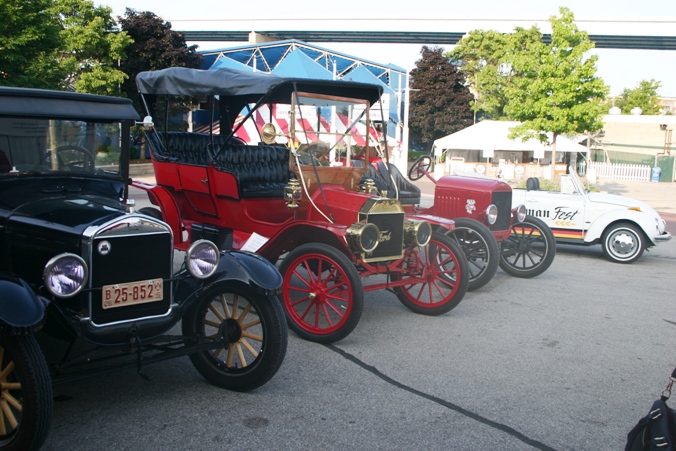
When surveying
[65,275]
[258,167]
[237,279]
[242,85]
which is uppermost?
[242,85]

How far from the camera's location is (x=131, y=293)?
13.4 feet

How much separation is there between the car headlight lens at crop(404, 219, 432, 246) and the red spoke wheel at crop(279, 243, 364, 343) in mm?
876

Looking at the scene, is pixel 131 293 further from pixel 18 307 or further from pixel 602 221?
pixel 602 221

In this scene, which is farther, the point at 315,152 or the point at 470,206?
the point at 470,206

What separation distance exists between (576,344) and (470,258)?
2198 millimetres

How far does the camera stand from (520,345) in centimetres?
587

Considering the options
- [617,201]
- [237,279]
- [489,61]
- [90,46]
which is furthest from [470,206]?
[489,61]

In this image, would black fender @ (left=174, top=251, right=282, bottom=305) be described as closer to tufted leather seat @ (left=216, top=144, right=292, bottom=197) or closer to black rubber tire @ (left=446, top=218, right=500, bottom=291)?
tufted leather seat @ (left=216, top=144, right=292, bottom=197)

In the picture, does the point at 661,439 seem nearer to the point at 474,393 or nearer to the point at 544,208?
the point at 474,393

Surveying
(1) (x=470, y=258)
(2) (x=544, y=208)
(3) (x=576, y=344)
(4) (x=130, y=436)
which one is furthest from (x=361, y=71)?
(4) (x=130, y=436)

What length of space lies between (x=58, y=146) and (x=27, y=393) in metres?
2.28

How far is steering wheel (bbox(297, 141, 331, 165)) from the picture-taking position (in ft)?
22.5

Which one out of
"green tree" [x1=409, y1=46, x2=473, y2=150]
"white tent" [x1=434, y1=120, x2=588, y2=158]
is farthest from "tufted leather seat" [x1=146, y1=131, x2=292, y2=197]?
"green tree" [x1=409, y1=46, x2=473, y2=150]

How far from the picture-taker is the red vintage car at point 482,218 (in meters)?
7.93
